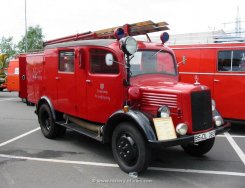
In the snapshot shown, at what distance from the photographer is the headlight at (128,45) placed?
537 centimetres

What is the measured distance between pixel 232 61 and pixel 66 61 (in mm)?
4160

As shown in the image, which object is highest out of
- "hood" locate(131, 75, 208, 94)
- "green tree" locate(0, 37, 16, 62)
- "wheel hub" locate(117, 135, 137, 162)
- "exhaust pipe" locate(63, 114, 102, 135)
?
"green tree" locate(0, 37, 16, 62)

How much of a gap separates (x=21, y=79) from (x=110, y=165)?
26.0 feet

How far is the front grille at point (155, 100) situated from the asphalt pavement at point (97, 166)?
41.1 inches

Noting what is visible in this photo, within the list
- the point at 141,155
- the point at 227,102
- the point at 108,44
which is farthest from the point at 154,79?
the point at 227,102

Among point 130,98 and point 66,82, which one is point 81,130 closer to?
point 66,82

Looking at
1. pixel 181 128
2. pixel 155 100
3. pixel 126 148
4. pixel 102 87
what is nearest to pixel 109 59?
pixel 102 87

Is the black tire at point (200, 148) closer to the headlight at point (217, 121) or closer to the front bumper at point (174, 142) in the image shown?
the headlight at point (217, 121)

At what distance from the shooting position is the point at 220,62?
28.9 ft

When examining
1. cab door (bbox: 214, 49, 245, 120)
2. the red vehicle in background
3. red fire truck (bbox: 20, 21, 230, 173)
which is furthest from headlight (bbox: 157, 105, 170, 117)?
the red vehicle in background

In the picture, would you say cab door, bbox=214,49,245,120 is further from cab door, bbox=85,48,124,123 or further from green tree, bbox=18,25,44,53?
green tree, bbox=18,25,44,53

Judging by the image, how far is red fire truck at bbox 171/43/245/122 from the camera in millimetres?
8438

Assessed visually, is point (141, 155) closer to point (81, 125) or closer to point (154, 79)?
point (154, 79)

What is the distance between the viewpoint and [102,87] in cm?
608
